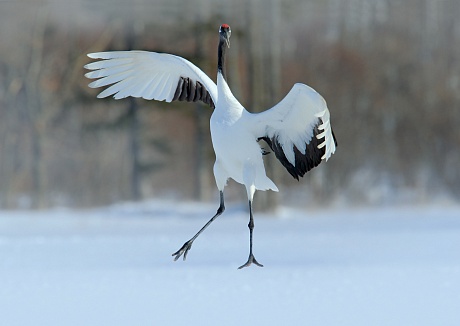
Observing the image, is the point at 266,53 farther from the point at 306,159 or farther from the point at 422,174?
the point at 306,159

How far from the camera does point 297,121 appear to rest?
589 cm

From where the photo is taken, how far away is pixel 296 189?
2045 cm

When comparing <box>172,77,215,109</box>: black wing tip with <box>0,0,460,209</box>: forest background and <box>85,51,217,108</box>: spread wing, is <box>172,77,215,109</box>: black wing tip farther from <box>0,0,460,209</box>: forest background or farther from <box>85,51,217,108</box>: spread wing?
<box>0,0,460,209</box>: forest background

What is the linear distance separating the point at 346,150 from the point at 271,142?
1455cm

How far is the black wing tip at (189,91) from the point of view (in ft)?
22.3

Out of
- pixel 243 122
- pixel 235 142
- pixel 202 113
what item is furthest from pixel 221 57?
pixel 202 113

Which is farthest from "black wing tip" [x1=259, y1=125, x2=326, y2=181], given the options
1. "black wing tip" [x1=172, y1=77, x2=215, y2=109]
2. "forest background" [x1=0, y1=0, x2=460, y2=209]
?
"forest background" [x1=0, y1=0, x2=460, y2=209]

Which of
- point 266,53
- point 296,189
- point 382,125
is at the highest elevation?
point 266,53

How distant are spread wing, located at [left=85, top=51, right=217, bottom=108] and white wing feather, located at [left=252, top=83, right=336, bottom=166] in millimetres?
668

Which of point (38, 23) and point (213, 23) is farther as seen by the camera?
point (38, 23)

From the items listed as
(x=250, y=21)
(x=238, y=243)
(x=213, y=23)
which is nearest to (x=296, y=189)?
(x=213, y=23)

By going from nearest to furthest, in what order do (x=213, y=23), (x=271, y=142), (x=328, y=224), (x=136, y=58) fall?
(x=271, y=142) < (x=136, y=58) < (x=328, y=224) < (x=213, y=23)

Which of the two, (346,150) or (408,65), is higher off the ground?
(408,65)

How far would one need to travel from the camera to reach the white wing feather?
5.55 m
